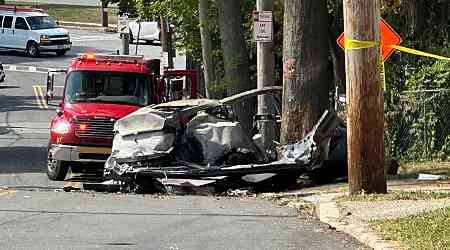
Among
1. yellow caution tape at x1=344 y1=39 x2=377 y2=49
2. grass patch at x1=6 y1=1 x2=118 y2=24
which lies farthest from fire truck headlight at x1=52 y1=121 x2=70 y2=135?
grass patch at x1=6 y1=1 x2=118 y2=24

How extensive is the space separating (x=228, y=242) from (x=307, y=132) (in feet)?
26.0

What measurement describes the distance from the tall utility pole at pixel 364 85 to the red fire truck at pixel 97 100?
751 cm

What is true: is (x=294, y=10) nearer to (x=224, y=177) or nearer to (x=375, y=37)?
(x=224, y=177)

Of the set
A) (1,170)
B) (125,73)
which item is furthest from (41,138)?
(125,73)

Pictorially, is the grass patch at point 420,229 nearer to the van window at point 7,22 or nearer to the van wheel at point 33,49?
the van window at point 7,22

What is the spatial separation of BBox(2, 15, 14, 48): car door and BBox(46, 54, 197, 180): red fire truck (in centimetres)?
3172

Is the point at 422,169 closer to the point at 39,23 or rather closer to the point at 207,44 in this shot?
the point at 207,44

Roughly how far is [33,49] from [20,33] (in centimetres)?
116

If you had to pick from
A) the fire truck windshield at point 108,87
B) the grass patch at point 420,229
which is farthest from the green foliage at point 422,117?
the grass patch at point 420,229

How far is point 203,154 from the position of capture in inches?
639

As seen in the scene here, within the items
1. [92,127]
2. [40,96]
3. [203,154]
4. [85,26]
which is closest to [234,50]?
[92,127]

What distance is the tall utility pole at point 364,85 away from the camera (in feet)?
40.3

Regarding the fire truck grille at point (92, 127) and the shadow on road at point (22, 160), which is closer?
the fire truck grille at point (92, 127)

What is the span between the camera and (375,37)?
40.5ft
